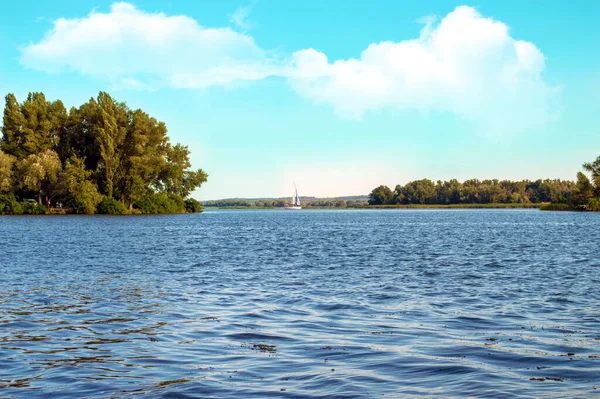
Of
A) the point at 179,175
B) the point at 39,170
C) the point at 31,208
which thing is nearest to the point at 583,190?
the point at 179,175

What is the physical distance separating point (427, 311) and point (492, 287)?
5.69 meters

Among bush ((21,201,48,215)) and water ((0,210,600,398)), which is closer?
water ((0,210,600,398))

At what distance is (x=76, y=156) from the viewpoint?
349ft

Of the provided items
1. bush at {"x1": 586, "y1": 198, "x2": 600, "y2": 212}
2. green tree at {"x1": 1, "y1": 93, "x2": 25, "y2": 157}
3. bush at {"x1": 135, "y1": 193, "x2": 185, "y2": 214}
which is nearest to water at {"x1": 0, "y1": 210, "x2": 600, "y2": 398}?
green tree at {"x1": 1, "y1": 93, "x2": 25, "y2": 157}

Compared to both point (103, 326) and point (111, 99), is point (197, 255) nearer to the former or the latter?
point (103, 326)

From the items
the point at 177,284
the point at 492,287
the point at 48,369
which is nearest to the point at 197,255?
the point at 177,284

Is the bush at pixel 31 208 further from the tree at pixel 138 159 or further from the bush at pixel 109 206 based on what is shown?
the tree at pixel 138 159

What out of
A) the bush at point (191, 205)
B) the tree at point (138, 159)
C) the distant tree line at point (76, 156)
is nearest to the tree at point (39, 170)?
the distant tree line at point (76, 156)

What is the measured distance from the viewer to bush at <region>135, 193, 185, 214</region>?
119 meters

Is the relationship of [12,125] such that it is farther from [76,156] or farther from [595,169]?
[595,169]

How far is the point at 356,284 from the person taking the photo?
21.2m

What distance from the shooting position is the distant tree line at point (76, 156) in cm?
10112

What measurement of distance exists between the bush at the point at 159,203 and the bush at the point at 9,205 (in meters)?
Answer: 22.8

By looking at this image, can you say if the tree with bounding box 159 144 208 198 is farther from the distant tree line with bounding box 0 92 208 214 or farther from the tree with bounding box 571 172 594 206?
the tree with bounding box 571 172 594 206
